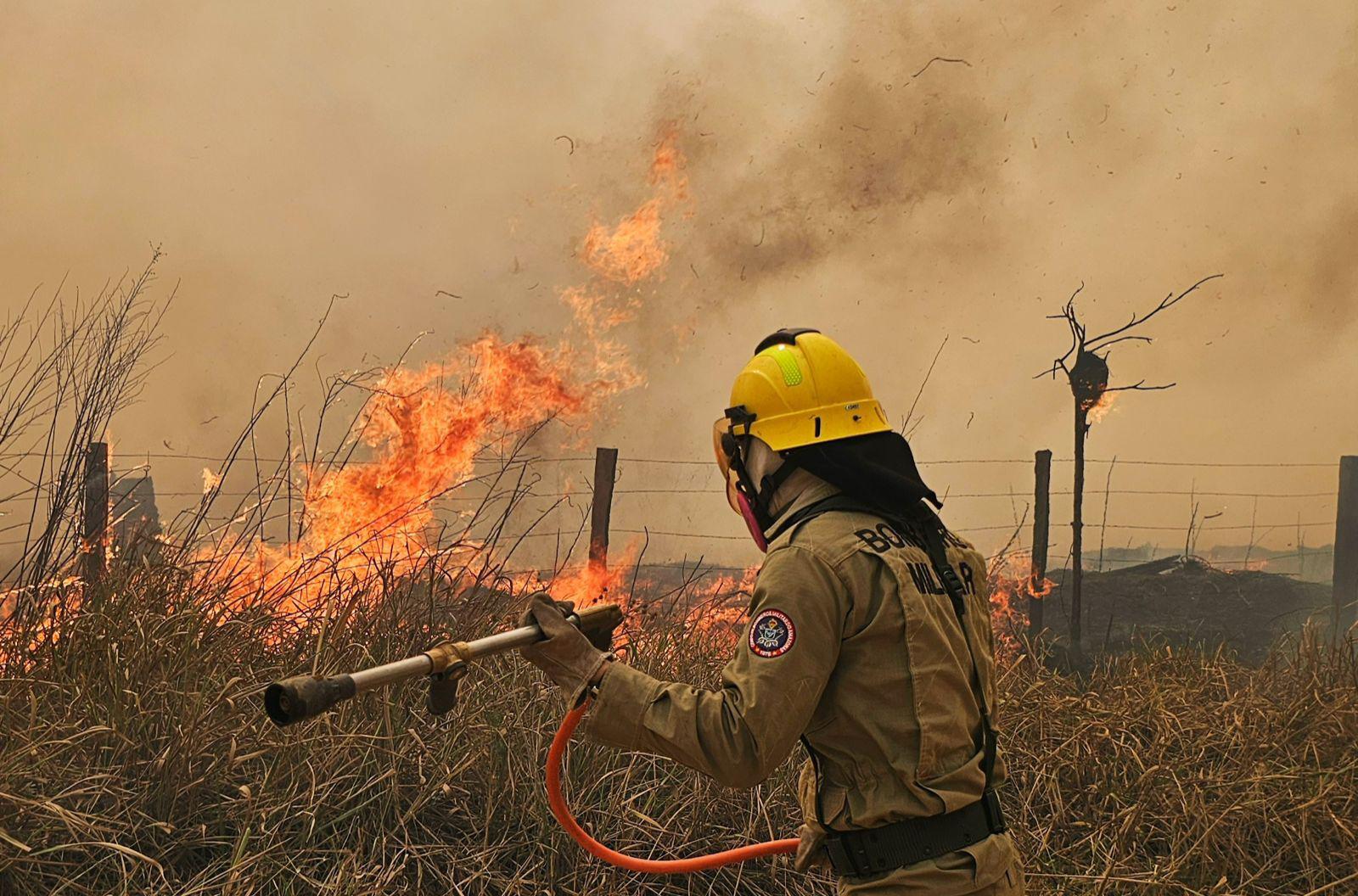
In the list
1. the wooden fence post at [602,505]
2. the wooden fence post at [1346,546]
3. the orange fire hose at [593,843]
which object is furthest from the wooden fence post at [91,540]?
the wooden fence post at [1346,546]

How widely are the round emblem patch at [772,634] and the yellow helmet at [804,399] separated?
440 millimetres

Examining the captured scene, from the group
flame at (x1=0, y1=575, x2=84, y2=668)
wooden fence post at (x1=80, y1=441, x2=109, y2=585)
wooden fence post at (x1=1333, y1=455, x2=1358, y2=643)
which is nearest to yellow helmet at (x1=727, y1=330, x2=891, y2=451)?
flame at (x1=0, y1=575, x2=84, y2=668)

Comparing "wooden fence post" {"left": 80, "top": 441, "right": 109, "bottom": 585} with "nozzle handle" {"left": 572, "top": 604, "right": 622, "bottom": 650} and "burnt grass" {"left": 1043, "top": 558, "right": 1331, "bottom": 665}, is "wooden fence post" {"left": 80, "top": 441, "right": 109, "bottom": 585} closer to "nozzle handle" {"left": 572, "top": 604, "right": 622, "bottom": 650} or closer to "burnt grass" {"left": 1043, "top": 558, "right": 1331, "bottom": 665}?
"nozzle handle" {"left": 572, "top": 604, "right": 622, "bottom": 650}

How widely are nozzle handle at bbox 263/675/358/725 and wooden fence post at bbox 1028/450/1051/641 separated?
7.93m

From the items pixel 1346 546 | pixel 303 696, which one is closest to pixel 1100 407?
pixel 1346 546

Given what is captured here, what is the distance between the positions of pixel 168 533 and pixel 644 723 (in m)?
2.91

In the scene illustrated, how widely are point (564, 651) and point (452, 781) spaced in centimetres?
184

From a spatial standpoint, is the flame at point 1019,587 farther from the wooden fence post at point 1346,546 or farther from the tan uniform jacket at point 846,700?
the tan uniform jacket at point 846,700

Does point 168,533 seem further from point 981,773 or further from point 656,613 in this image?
point 981,773

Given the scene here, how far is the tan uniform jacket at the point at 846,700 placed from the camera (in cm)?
185

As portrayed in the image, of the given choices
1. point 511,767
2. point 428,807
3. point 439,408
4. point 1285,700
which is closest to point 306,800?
point 428,807

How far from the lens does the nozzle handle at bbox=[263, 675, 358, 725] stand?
5.38 ft

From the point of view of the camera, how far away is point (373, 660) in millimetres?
3918

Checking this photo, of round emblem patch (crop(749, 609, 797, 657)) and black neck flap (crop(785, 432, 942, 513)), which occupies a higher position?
black neck flap (crop(785, 432, 942, 513))
